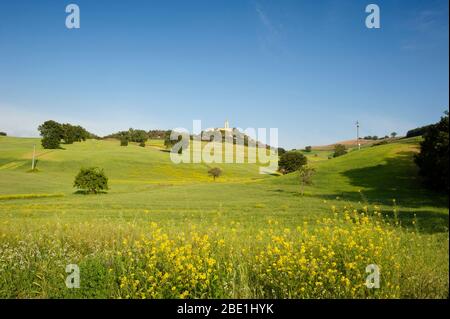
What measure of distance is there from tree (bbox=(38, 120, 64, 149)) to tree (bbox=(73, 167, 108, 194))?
4793mm

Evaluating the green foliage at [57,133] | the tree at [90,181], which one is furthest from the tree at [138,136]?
the tree at [90,181]

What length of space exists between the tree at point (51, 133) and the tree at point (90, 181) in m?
4.79

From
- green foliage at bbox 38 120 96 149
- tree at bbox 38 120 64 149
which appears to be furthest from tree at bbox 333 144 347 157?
tree at bbox 38 120 64 149

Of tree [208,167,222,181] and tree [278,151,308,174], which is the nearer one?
tree [208,167,222,181]

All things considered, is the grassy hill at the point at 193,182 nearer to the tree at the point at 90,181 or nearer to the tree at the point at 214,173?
the tree at the point at 214,173

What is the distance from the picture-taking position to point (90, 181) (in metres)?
43.3

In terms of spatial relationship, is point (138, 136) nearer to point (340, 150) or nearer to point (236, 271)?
point (340, 150)

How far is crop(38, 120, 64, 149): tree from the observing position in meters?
40.1

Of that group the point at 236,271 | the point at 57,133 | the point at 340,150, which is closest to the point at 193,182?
the point at 57,133

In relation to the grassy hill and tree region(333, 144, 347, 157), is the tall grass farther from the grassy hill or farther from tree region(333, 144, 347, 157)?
tree region(333, 144, 347, 157)

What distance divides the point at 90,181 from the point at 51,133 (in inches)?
288
